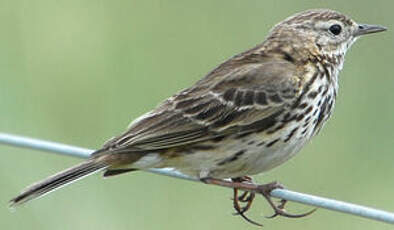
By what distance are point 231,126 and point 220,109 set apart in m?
0.14

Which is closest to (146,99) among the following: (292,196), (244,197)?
(244,197)

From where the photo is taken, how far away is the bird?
25.0 feet

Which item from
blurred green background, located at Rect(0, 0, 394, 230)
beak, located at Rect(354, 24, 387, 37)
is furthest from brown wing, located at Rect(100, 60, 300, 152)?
blurred green background, located at Rect(0, 0, 394, 230)

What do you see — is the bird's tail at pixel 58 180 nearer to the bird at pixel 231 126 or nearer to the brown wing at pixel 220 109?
the bird at pixel 231 126

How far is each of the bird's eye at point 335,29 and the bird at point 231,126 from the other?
1.15 feet

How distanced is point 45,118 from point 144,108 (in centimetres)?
88

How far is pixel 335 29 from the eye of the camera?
8305 mm

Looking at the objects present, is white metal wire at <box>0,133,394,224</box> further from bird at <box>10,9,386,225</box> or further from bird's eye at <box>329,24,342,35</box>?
bird's eye at <box>329,24,342,35</box>

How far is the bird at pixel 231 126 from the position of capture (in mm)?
7609

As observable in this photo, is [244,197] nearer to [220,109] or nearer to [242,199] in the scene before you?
[242,199]

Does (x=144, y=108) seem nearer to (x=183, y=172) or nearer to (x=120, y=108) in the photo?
(x=120, y=108)

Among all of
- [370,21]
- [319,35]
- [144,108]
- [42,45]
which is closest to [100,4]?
[42,45]

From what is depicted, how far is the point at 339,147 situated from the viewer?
1031 cm

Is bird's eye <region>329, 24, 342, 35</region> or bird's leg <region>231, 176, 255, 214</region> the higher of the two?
bird's eye <region>329, 24, 342, 35</region>
